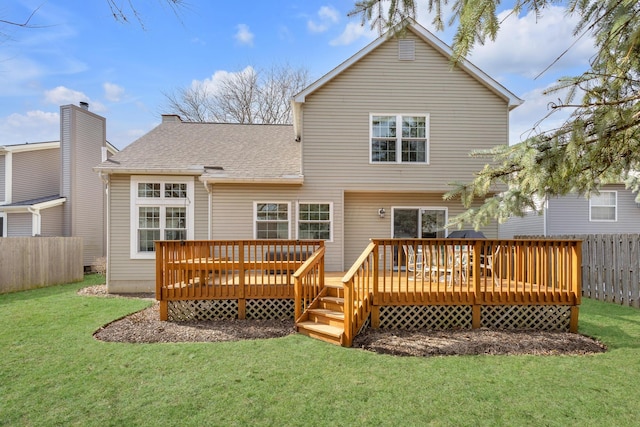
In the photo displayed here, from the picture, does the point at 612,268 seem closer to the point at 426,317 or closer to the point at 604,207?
the point at 426,317

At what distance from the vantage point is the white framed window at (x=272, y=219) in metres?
10.2

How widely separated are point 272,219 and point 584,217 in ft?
44.4

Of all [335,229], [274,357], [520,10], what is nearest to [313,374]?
[274,357]

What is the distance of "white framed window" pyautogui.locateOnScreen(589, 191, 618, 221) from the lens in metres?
15.4

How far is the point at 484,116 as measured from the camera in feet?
33.5

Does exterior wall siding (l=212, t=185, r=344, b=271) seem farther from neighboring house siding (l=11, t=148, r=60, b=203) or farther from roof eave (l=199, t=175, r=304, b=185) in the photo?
neighboring house siding (l=11, t=148, r=60, b=203)

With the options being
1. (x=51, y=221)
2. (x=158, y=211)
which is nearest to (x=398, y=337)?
(x=158, y=211)

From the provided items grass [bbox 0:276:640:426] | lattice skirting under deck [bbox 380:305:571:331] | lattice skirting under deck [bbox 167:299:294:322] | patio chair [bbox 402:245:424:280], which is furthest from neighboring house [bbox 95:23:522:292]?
grass [bbox 0:276:640:426]

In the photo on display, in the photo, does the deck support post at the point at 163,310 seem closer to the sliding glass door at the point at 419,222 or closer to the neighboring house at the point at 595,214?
the sliding glass door at the point at 419,222

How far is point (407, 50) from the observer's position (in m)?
10.1

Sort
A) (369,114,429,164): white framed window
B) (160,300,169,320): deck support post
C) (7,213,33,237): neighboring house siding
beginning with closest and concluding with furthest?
(160,300,169,320): deck support post → (369,114,429,164): white framed window → (7,213,33,237): neighboring house siding

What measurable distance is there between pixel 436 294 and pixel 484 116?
6119 mm

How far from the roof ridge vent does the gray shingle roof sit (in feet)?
13.5

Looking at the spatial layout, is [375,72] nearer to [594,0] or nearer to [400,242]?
[400,242]
